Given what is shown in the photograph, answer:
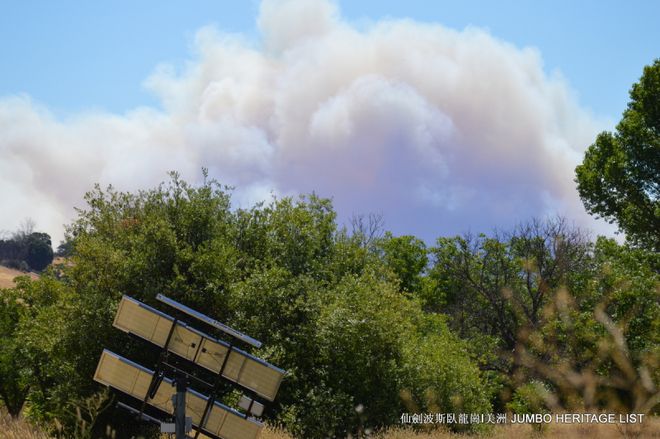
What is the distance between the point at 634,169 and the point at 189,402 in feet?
94.7

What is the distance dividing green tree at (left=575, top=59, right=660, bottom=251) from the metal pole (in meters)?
27.7

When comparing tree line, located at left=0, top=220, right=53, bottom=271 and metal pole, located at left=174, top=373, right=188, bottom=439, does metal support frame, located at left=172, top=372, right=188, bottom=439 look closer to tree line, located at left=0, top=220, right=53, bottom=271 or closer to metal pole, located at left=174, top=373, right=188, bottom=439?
metal pole, located at left=174, top=373, right=188, bottom=439

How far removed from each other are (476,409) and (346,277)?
7.35 m

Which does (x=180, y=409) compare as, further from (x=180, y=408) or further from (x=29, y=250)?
(x=29, y=250)

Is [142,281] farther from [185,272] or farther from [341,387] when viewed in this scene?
[341,387]

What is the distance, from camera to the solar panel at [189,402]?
49.5ft

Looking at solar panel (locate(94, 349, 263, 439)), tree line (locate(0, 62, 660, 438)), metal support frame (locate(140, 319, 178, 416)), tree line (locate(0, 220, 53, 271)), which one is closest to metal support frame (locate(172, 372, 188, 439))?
metal support frame (locate(140, 319, 178, 416))

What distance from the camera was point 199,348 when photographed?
1468cm

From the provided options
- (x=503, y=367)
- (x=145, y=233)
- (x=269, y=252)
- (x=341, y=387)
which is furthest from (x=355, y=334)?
(x=503, y=367)

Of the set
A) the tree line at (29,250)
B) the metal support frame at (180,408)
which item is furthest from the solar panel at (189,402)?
the tree line at (29,250)

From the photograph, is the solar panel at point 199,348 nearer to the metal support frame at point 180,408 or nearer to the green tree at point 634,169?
the metal support frame at point 180,408

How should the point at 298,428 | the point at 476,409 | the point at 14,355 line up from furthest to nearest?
the point at 14,355
the point at 476,409
the point at 298,428

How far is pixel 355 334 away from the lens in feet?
74.2

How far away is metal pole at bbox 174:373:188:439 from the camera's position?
41.3 feet
